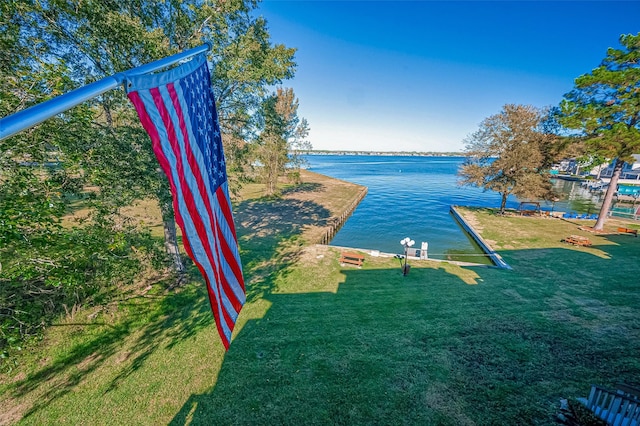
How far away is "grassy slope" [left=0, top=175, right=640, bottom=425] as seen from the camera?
5926 mm

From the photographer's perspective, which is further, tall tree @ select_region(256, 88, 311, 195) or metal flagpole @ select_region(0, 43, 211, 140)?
tall tree @ select_region(256, 88, 311, 195)

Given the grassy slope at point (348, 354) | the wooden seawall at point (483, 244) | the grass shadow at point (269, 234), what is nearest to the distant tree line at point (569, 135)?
the wooden seawall at point (483, 244)

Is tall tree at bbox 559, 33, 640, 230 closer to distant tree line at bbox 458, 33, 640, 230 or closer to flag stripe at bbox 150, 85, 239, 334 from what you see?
distant tree line at bbox 458, 33, 640, 230

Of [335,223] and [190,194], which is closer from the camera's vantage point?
[190,194]

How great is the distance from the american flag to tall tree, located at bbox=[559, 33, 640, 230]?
27.1 metres

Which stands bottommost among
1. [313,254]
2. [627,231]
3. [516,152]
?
[627,231]

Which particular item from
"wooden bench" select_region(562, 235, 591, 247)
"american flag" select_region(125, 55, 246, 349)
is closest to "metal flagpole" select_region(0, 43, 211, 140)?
"american flag" select_region(125, 55, 246, 349)

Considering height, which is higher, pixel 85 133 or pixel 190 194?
pixel 85 133

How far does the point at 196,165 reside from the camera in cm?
353

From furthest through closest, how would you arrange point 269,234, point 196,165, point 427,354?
1. point 269,234
2. point 427,354
3. point 196,165

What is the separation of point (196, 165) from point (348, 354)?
7031mm

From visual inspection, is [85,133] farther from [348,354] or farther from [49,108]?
[348,354]

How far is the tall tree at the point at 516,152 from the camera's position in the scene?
967 inches

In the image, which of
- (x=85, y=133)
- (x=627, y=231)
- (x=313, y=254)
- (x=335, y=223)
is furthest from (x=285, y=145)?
(x=627, y=231)
